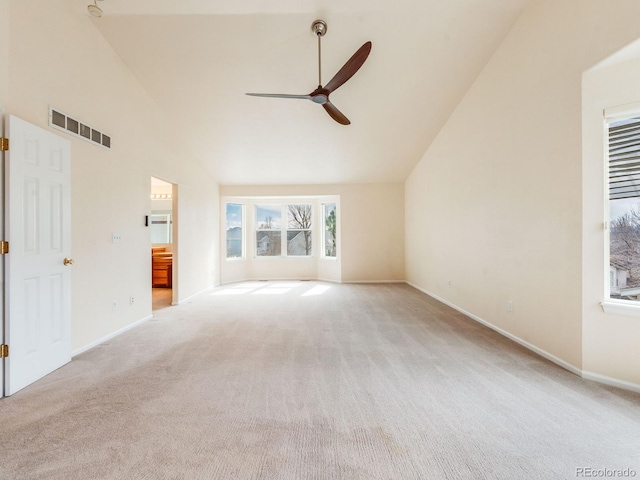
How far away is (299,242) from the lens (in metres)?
7.38

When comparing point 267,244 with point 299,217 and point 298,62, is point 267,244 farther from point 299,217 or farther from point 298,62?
point 298,62

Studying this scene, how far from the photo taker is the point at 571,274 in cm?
229

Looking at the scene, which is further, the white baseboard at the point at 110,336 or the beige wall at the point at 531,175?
the white baseboard at the point at 110,336

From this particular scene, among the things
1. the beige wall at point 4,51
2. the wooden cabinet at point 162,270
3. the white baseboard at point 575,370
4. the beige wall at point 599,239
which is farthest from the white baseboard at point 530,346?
the wooden cabinet at point 162,270

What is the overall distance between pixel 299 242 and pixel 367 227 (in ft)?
6.30

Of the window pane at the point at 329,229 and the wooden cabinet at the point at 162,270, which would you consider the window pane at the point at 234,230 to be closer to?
the wooden cabinet at the point at 162,270

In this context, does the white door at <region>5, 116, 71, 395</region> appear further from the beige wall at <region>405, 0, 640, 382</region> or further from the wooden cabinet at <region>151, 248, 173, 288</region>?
the beige wall at <region>405, 0, 640, 382</region>

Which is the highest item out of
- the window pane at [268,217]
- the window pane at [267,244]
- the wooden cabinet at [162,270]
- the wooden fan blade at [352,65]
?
the wooden fan blade at [352,65]

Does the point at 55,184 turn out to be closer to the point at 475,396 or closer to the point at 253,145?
the point at 253,145

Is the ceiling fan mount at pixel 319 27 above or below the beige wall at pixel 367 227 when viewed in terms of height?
above

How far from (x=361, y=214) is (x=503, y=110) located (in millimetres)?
3918

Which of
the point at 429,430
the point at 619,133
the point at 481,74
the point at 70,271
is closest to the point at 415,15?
the point at 481,74

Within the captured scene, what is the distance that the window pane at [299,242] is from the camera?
24.2 ft

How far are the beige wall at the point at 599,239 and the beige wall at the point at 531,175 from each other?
5 centimetres
